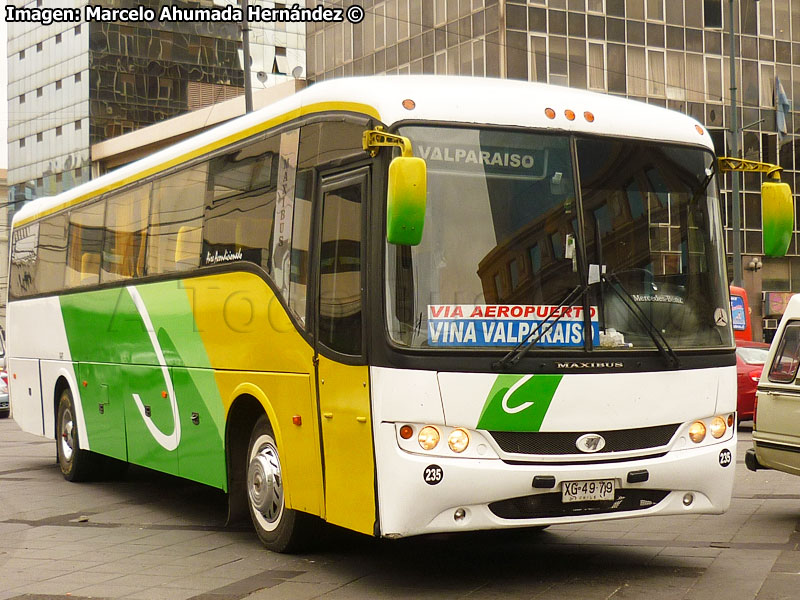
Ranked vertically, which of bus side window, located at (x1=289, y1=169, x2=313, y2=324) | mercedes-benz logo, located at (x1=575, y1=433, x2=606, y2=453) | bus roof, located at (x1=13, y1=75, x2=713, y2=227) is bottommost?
mercedes-benz logo, located at (x1=575, y1=433, x2=606, y2=453)

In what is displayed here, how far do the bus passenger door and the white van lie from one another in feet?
14.9

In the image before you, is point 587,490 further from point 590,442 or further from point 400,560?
point 400,560

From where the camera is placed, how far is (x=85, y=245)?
553 inches

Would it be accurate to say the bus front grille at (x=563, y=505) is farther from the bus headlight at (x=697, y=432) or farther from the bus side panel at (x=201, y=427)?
the bus side panel at (x=201, y=427)

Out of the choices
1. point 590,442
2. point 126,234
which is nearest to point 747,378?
point 126,234

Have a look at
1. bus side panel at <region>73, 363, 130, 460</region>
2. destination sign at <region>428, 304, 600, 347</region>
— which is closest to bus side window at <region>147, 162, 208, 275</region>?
bus side panel at <region>73, 363, 130, 460</region>

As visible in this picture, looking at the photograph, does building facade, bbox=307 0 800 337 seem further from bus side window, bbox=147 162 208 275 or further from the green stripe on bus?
bus side window, bbox=147 162 208 275

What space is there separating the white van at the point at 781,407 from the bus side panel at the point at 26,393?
29.3 ft

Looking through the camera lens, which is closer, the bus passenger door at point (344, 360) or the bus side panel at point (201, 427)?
the bus passenger door at point (344, 360)

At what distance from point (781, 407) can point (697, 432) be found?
3.09m

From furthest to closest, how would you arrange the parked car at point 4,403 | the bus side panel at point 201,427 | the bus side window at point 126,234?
1. the parked car at point 4,403
2. the bus side window at point 126,234
3. the bus side panel at point 201,427

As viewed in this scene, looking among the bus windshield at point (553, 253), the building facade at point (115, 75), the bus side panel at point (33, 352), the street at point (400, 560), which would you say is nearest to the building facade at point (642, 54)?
the bus side panel at point (33, 352)

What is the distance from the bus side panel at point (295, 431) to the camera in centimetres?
830

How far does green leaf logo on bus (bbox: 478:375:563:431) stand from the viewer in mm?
7453
